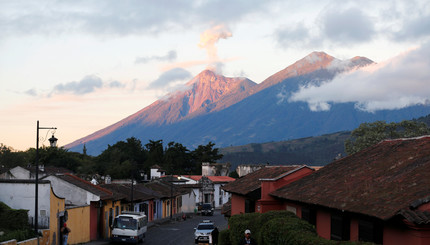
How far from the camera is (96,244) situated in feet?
121

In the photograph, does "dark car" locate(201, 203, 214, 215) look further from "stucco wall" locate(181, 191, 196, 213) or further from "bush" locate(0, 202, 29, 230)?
"bush" locate(0, 202, 29, 230)

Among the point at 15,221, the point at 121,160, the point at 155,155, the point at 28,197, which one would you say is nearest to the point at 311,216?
the point at 15,221

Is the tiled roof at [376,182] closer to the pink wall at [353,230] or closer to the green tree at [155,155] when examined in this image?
the pink wall at [353,230]

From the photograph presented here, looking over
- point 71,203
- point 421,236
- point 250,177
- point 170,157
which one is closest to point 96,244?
point 71,203

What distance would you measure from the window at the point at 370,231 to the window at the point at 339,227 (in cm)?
110

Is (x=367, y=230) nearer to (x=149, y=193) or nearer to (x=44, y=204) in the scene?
(x=44, y=204)

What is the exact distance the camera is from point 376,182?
19.0 meters

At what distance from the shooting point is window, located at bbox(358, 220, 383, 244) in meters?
16.7

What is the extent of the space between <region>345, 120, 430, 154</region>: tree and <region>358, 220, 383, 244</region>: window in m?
62.7

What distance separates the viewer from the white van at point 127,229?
37.8 m

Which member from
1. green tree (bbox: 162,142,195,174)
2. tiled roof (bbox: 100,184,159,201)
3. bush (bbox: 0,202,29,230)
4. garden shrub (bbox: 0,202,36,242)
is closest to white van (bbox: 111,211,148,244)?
garden shrub (bbox: 0,202,36,242)

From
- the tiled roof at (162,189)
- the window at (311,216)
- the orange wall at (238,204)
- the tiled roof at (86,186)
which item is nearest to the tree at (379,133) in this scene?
the tiled roof at (162,189)

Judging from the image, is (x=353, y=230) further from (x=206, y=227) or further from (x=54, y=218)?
(x=206, y=227)

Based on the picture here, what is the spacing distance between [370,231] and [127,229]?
77.6ft
